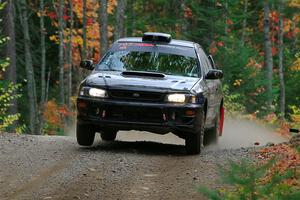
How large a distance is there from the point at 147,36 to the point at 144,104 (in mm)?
2392

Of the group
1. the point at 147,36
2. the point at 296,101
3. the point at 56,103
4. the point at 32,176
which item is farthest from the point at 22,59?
the point at 32,176

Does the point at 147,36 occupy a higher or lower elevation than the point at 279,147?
higher

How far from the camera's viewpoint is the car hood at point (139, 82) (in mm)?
12234

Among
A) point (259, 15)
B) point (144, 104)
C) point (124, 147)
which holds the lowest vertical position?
point (259, 15)

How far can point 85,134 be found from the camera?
13.0m

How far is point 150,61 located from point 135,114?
1607 millimetres

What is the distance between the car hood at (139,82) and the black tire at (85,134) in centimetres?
79

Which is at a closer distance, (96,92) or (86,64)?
(96,92)

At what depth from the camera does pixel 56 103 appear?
127 ft

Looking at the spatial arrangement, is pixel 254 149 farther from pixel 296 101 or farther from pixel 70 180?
pixel 296 101

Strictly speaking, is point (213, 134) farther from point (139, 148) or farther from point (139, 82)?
point (139, 82)

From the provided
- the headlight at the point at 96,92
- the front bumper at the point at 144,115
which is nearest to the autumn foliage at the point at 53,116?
the headlight at the point at 96,92

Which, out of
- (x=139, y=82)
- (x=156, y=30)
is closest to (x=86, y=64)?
(x=139, y=82)

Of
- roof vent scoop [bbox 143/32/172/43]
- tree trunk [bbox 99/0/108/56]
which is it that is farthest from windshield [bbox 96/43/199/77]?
tree trunk [bbox 99/0/108/56]
